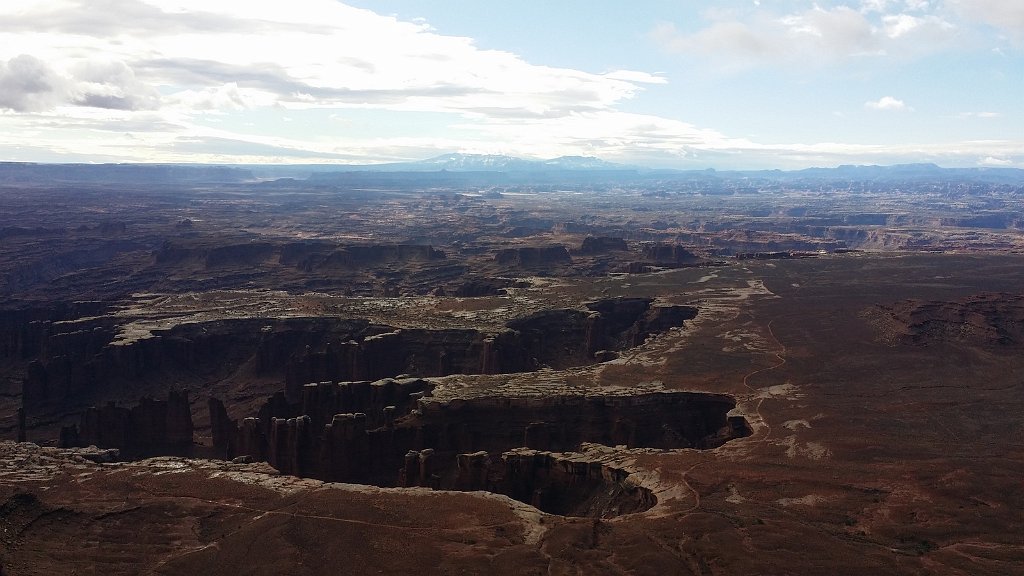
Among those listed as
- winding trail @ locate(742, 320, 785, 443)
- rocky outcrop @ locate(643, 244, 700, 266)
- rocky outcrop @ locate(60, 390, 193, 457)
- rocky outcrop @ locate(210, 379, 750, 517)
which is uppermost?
rocky outcrop @ locate(643, 244, 700, 266)

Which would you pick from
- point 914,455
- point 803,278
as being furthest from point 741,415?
point 803,278

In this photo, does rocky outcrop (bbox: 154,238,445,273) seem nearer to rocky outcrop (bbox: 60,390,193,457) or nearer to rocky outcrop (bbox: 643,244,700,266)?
rocky outcrop (bbox: 643,244,700,266)

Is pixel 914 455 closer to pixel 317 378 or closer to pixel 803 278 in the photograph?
pixel 317 378

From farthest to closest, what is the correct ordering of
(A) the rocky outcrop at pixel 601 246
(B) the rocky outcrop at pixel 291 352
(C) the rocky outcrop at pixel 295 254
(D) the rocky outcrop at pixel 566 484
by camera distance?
(A) the rocky outcrop at pixel 601 246
(C) the rocky outcrop at pixel 295 254
(B) the rocky outcrop at pixel 291 352
(D) the rocky outcrop at pixel 566 484

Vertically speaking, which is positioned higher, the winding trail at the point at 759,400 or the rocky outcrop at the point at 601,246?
the rocky outcrop at the point at 601,246

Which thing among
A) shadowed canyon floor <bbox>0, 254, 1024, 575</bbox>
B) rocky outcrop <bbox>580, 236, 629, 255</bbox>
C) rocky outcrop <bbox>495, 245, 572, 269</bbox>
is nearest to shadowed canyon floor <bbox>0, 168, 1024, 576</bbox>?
shadowed canyon floor <bbox>0, 254, 1024, 575</bbox>

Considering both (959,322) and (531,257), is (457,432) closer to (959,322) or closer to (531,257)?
(959,322)

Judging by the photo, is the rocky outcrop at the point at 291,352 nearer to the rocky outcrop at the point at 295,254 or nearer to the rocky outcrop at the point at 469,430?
the rocky outcrop at the point at 469,430


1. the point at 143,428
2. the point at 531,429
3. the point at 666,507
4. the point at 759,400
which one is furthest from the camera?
the point at 143,428

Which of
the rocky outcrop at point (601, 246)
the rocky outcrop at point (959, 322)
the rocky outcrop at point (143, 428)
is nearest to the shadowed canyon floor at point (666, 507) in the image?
the rocky outcrop at point (959, 322)

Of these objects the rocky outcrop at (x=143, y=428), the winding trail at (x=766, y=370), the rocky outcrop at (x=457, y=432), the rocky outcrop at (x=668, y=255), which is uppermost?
the rocky outcrop at (x=668, y=255)

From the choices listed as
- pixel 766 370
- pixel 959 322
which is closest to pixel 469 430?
pixel 766 370
